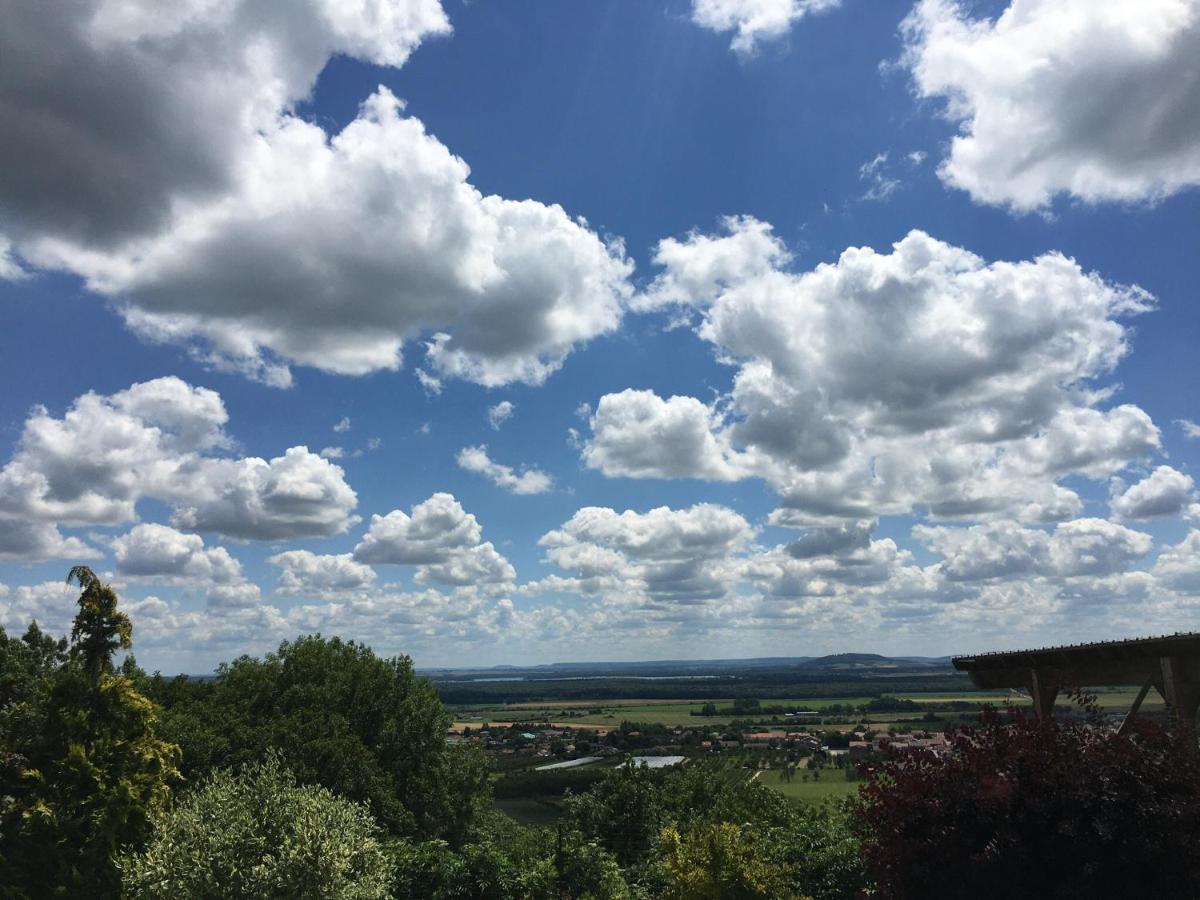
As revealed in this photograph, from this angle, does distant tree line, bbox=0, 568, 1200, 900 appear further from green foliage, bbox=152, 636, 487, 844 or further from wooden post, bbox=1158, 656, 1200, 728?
wooden post, bbox=1158, 656, 1200, 728

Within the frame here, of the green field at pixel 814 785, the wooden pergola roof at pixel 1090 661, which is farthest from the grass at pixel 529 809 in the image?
the wooden pergola roof at pixel 1090 661

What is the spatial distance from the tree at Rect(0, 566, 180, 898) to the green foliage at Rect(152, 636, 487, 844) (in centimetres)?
795

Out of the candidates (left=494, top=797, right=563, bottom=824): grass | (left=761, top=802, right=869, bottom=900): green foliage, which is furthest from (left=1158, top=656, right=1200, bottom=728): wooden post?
(left=494, top=797, right=563, bottom=824): grass

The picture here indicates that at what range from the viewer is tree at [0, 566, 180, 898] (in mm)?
16125

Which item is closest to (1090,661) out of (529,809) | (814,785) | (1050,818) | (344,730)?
(1050,818)

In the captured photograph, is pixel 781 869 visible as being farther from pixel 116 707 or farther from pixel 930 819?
pixel 116 707

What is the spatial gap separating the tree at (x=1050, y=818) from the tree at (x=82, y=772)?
1462cm

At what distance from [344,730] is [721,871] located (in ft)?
67.1

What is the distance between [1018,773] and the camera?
7.77 m

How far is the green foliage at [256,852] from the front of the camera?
12281 millimetres

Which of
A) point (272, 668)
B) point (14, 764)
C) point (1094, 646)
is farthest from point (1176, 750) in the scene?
point (272, 668)

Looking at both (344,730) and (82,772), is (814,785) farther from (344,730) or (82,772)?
(82,772)

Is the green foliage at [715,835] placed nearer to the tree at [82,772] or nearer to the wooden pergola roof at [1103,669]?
the wooden pergola roof at [1103,669]

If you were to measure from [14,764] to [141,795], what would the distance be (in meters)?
2.60
